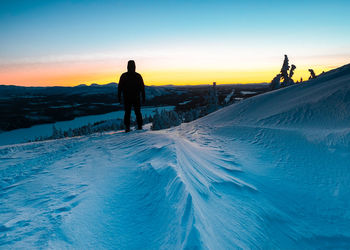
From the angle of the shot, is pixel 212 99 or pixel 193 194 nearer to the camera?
pixel 193 194

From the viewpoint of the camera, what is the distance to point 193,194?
1825 mm

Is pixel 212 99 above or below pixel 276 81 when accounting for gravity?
below

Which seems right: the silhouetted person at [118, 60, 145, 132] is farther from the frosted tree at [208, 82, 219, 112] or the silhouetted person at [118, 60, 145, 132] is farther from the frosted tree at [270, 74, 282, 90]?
the frosted tree at [270, 74, 282, 90]

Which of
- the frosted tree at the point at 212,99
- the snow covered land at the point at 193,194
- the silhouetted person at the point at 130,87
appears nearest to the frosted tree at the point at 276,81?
the frosted tree at the point at 212,99

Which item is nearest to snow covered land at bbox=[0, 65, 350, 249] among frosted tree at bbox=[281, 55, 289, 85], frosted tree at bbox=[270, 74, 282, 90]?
frosted tree at bbox=[270, 74, 282, 90]

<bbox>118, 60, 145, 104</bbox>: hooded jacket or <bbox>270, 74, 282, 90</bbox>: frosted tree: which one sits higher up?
<bbox>270, 74, 282, 90</bbox>: frosted tree

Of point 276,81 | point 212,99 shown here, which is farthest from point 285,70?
point 212,99

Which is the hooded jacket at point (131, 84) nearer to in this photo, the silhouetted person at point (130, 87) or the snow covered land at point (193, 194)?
the silhouetted person at point (130, 87)

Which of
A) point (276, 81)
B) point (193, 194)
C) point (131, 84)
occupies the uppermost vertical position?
point (276, 81)

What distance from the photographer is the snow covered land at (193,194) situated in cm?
152

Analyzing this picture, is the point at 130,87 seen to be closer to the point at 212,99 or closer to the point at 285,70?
the point at 212,99

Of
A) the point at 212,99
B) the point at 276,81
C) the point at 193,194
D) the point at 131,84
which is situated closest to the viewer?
the point at 193,194

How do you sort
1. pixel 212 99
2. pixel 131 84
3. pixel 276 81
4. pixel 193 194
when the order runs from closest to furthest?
pixel 193 194, pixel 131 84, pixel 276 81, pixel 212 99

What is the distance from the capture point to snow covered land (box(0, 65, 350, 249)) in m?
1.52
